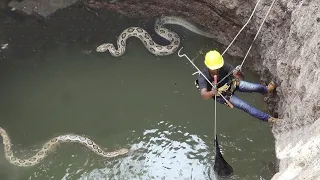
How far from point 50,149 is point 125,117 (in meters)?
1.38

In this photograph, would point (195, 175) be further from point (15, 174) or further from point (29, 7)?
point (29, 7)

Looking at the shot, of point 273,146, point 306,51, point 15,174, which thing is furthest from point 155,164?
point 306,51

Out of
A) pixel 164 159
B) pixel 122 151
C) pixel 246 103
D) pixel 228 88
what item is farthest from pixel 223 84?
pixel 122 151

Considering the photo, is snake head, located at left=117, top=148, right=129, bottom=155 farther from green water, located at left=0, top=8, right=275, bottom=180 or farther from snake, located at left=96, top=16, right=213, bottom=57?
snake, located at left=96, top=16, right=213, bottom=57

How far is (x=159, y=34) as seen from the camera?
28.7 ft

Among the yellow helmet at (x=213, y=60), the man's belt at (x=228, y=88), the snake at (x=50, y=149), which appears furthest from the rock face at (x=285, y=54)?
the snake at (x=50, y=149)

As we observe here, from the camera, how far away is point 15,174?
6.98m

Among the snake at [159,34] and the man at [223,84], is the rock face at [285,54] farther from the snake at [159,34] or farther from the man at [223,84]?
the man at [223,84]

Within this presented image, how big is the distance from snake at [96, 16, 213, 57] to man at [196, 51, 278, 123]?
243 cm

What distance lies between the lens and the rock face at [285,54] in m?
4.57

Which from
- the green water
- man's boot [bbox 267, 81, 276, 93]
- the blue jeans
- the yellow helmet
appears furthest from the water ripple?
the yellow helmet

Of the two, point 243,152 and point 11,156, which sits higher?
point 243,152

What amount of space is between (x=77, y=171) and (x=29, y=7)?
13.7 feet

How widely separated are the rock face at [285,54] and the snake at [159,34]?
0.14 meters
